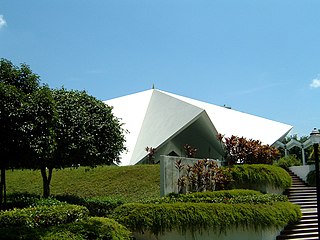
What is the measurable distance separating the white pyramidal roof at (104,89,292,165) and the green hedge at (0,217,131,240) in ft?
45.6

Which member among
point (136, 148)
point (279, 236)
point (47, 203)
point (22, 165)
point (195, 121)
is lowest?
point (279, 236)

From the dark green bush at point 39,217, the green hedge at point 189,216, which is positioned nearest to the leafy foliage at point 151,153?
the green hedge at point 189,216

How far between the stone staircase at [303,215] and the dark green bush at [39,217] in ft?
22.7

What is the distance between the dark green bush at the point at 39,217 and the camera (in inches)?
414

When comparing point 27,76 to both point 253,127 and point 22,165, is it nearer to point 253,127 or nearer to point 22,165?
point 22,165

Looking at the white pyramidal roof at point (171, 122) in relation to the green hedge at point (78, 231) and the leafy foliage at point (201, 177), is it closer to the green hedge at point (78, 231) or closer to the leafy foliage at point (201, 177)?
the leafy foliage at point (201, 177)

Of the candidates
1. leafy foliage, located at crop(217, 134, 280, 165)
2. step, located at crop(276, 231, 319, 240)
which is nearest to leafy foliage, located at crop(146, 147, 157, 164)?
leafy foliage, located at crop(217, 134, 280, 165)

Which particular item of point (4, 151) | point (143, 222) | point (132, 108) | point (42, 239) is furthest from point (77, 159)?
point (132, 108)

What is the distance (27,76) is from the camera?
13109mm

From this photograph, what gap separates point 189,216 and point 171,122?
14.7 m

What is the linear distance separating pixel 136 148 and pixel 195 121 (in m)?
4.04

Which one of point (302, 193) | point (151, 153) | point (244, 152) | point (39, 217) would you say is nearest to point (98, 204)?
point (39, 217)

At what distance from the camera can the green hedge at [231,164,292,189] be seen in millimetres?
17922

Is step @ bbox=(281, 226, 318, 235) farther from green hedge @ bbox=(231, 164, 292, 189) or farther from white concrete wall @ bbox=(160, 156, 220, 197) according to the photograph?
white concrete wall @ bbox=(160, 156, 220, 197)
